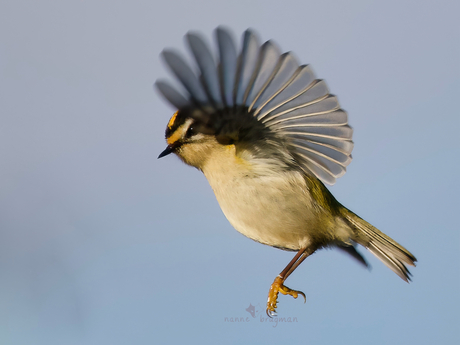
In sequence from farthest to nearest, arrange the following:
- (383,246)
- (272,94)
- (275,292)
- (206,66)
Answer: (383,246), (275,292), (272,94), (206,66)

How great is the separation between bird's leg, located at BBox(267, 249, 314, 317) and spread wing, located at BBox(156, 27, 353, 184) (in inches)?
7.8

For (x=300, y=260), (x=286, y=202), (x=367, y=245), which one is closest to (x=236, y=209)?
(x=286, y=202)

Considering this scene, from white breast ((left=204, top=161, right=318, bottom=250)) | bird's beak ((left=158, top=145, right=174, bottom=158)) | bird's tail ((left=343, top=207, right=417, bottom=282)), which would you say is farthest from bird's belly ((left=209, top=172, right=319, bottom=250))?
bird's tail ((left=343, top=207, right=417, bottom=282))

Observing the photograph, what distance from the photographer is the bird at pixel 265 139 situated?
0.88 metres

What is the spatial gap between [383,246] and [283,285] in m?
0.37

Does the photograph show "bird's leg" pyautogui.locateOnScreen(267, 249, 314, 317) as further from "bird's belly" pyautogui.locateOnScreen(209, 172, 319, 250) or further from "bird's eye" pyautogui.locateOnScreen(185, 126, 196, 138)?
"bird's eye" pyautogui.locateOnScreen(185, 126, 196, 138)

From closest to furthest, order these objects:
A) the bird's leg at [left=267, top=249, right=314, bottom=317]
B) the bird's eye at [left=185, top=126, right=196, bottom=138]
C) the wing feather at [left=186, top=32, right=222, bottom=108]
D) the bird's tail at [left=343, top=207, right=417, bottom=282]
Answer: the wing feather at [left=186, top=32, right=222, bottom=108], the bird's eye at [left=185, top=126, right=196, bottom=138], the bird's leg at [left=267, top=249, right=314, bottom=317], the bird's tail at [left=343, top=207, right=417, bottom=282]

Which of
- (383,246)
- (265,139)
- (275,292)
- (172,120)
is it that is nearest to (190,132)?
(172,120)

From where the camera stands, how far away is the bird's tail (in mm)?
1369

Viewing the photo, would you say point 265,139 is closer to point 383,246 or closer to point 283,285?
point 283,285

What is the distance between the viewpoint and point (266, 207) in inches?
42.7

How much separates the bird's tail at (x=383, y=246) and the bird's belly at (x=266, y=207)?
0.28 meters

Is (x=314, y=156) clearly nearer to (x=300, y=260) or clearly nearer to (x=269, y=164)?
(x=269, y=164)

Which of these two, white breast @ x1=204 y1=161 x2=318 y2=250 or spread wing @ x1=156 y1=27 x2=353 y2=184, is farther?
white breast @ x1=204 y1=161 x2=318 y2=250
